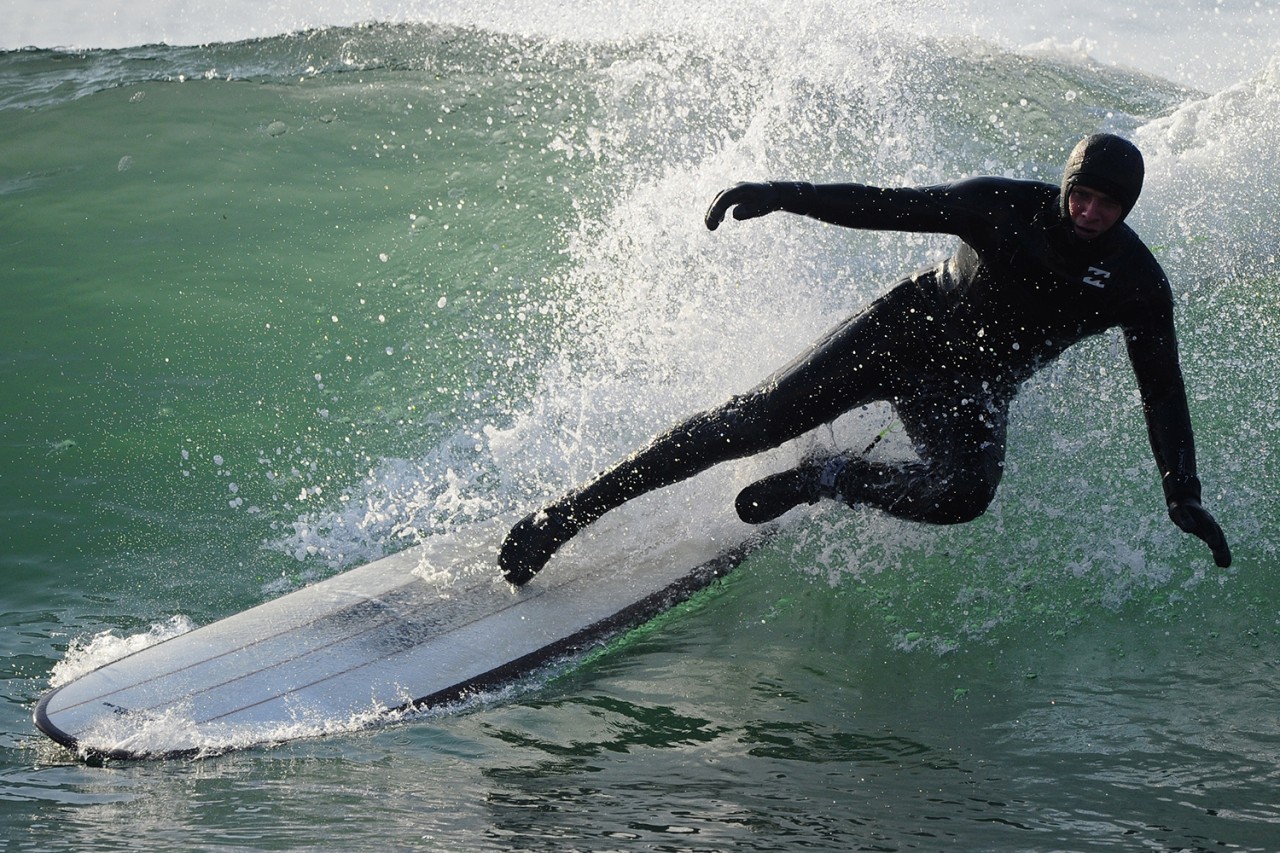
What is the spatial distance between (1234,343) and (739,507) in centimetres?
401

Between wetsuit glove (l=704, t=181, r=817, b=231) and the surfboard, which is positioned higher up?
wetsuit glove (l=704, t=181, r=817, b=231)

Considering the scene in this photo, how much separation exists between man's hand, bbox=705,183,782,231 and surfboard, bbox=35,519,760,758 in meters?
1.55

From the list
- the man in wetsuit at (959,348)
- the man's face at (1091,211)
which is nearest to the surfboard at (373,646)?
the man in wetsuit at (959,348)

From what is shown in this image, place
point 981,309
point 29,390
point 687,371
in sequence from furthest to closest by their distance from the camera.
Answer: point 29,390
point 687,371
point 981,309

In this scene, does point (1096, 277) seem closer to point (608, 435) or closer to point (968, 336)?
point (968, 336)

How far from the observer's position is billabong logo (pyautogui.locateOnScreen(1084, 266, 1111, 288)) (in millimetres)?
3730

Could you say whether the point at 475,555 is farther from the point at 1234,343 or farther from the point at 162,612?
the point at 1234,343

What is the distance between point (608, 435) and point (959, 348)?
201 centimetres

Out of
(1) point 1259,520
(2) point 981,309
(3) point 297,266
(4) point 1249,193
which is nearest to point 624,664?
(2) point 981,309

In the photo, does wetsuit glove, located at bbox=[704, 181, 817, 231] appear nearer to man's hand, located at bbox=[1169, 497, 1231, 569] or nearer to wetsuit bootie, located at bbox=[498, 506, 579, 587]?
wetsuit bootie, located at bbox=[498, 506, 579, 587]

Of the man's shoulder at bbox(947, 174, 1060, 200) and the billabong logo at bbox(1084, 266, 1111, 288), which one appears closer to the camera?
the billabong logo at bbox(1084, 266, 1111, 288)

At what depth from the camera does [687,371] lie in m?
5.64

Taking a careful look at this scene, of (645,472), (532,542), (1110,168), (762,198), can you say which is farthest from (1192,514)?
(532,542)

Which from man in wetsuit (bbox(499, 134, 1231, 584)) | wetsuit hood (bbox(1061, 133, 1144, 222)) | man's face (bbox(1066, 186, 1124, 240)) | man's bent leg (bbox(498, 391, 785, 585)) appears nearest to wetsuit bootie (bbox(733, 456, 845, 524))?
man in wetsuit (bbox(499, 134, 1231, 584))
